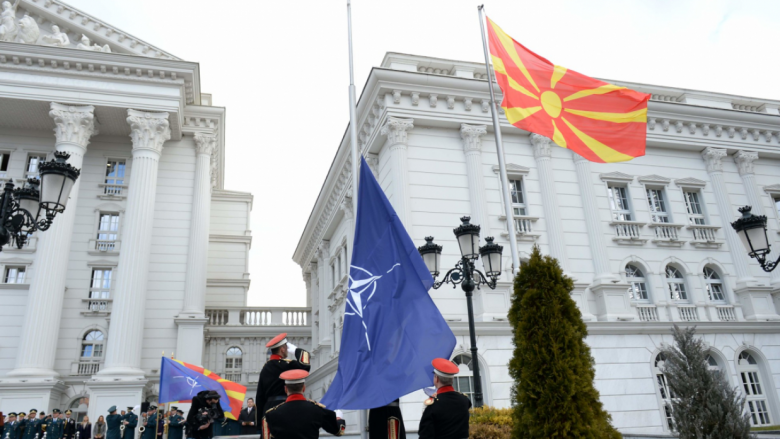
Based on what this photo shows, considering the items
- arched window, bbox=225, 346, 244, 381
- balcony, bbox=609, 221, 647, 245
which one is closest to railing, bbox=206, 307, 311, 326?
arched window, bbox=225, 346, 244, 381

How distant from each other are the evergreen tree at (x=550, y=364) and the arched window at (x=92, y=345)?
23.6 meters

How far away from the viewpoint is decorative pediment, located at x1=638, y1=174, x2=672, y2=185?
22073 millimetres

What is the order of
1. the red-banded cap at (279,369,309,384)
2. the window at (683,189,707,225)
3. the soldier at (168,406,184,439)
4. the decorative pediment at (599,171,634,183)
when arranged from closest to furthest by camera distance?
the red-banded cap at (279,369,309,384) → the soldier at (168,406,184,439) → the decorative pediment at (599,171,634,183) → the window at (683,189,707,225)

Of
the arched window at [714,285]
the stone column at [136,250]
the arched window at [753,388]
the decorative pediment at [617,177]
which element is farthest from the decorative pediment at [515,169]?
the stone column at [136,250]

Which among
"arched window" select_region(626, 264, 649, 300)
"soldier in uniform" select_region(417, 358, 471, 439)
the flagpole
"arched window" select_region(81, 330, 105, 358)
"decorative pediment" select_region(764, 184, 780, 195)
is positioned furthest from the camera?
"arched window" select_region(81, 330, 105, 358)

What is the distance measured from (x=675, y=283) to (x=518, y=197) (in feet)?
23.1

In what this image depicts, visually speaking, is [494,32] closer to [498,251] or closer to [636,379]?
[498,251]

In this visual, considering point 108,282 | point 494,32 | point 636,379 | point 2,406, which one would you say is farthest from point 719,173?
point 2,406

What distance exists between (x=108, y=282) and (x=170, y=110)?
8.80m

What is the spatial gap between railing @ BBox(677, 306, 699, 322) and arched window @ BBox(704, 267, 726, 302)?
1565 millimetres

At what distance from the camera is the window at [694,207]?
22500 millimetres

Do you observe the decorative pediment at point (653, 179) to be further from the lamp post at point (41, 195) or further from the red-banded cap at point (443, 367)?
the lamp post at point (41, 195)

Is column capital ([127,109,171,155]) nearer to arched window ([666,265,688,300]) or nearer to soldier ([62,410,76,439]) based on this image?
soldier ([62,410,76,439])

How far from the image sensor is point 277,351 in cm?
801
